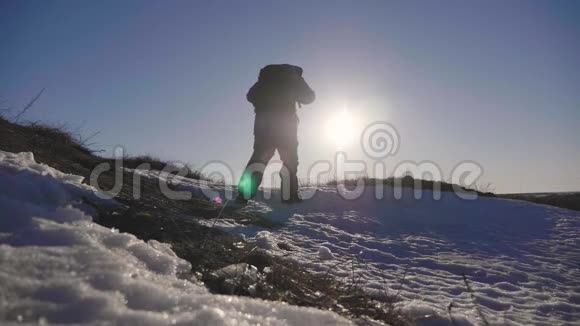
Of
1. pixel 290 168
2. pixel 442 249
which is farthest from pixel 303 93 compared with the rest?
A: pixel 442 249

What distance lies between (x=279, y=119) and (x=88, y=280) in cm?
569

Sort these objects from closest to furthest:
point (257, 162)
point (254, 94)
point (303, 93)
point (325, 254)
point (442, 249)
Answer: point (325, 254) → point (442, 249) → point (257, 162) → point (254, 94) → point (303, 93)

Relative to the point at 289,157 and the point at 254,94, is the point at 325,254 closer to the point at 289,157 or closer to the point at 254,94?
the point at 289,157

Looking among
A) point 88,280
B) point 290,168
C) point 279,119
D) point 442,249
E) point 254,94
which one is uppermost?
point 254,94

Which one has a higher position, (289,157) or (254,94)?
(254,94)

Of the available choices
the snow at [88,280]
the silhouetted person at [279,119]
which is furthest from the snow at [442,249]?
the snow at [88,280]

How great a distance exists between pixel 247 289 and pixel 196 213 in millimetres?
2756

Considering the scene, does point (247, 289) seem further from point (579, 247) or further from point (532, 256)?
point (579, 247)

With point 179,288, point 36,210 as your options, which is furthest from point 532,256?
point 36,210

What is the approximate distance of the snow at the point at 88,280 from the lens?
1.27 m

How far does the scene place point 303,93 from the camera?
734cm

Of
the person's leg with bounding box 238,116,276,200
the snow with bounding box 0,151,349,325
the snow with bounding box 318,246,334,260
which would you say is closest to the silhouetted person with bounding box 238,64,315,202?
the person's leg with bounding box 238,116,276,200

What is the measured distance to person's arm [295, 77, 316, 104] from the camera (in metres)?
7.26

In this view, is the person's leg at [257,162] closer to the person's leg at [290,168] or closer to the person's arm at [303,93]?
the person's leg at [290,168]
